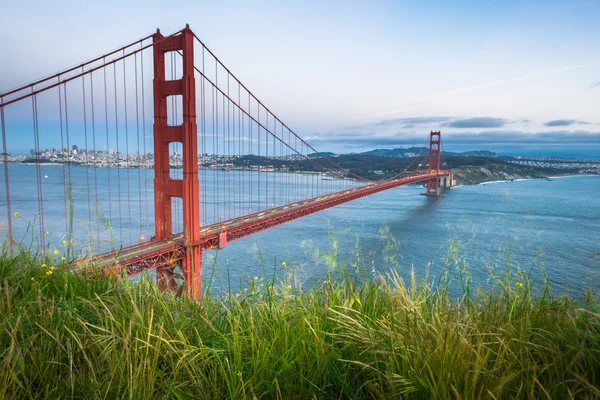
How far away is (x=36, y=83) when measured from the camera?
1094 centimetres

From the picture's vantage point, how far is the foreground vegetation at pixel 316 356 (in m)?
1.59

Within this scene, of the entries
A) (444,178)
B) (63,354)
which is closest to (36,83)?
(63,354)

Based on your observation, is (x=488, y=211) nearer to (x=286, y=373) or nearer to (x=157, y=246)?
(x=157, y=246)

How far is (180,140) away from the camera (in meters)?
15.2

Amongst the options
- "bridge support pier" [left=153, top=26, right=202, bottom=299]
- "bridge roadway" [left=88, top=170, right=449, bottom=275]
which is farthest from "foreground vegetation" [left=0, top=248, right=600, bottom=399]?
"bridge support pier" [left=153, top=26, right=202, bottom=299]

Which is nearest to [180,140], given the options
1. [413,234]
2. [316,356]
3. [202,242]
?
[202,242]

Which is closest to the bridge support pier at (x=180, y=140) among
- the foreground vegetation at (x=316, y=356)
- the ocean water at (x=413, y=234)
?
the ocean water at (x=413, y=234)

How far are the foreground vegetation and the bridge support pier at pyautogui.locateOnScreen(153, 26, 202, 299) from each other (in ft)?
40.0

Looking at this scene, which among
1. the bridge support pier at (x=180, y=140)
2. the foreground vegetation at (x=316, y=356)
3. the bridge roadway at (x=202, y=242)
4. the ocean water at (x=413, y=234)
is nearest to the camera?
the foreground vegetation at (x=316, y=356)

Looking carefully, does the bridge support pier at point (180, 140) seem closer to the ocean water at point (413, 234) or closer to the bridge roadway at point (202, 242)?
the bridge roadway at point (202, 242)

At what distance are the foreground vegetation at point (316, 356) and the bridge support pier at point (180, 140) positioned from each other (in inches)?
479

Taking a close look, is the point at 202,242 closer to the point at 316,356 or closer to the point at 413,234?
the point at 316,356

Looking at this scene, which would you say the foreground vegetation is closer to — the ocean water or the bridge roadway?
the ocean water

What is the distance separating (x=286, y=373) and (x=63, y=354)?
4.21 ft
